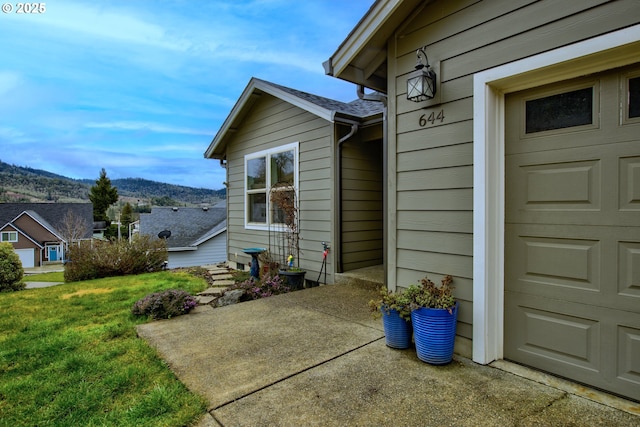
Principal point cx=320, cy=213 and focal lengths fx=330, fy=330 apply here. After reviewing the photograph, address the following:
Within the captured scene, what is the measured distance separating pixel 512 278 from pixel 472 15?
80.8 inches

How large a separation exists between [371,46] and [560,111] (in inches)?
70.2

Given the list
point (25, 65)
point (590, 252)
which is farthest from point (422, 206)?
point (25, 65)

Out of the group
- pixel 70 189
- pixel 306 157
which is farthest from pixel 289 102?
pixel 70 189

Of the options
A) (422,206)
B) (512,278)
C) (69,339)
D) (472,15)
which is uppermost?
(472,15)

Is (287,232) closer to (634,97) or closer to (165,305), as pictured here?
(165,305)

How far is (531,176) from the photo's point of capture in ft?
7.74

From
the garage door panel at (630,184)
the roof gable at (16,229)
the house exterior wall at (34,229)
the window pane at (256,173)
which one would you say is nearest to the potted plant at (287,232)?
the window pane at (256,173)

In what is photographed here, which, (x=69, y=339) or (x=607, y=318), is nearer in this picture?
(x=607, y=318)

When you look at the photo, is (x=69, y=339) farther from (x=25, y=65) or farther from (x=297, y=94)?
(x=25, y=65)

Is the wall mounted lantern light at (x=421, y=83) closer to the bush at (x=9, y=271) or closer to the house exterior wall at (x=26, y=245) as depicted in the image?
the bush at (x=9, y=271)

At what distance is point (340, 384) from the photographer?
7.21 feet

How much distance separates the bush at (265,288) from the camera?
5025 millimetres

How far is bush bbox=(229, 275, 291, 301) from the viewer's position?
503 cm

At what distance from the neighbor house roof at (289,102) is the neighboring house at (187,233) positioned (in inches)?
433
